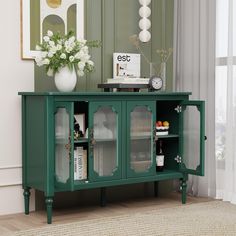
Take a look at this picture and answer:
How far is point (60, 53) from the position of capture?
370cm

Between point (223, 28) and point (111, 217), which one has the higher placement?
point (223, 28)

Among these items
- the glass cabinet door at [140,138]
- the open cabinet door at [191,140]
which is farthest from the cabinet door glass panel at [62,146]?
the open cabinet door at [191,140]

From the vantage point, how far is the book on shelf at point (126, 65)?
14.0ft

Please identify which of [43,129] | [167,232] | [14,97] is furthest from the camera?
[14,97]

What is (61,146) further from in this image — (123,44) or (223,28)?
(223,28)

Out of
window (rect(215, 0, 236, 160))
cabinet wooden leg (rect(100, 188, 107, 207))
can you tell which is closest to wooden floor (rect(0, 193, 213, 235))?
cabinet wooden leg (rect(100, 188, 107, 207))

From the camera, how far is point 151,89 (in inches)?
163

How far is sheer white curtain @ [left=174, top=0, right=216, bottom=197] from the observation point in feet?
14.3

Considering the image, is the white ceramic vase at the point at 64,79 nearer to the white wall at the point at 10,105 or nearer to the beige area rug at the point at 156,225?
the white wall at the point at 10,105

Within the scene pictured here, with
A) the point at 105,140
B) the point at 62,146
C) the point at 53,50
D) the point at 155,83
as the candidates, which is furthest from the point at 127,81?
the point at 62,146

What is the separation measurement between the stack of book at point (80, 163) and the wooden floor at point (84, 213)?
293 millimetres

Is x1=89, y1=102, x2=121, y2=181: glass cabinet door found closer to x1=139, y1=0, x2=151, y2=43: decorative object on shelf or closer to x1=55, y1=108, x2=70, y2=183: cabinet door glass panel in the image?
x1=55, y1=108, x2=70, y2=183: cabinet door glass panel

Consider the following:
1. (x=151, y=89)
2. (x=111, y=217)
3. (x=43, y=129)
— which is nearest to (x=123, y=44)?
(x=151, y=89)

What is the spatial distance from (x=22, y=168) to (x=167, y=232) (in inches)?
46.6
